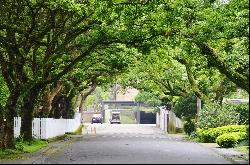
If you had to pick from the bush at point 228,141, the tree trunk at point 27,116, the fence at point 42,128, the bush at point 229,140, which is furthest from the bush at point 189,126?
the tree trunk at point 27,116

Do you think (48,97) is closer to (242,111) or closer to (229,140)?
(242,111)

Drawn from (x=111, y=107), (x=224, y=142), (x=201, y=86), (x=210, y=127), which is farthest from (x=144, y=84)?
(x=111, y=107)

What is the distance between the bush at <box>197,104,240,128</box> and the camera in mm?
36344

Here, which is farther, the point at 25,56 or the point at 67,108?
the point at 67,108

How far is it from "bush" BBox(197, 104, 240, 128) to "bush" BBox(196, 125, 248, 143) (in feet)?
3.83

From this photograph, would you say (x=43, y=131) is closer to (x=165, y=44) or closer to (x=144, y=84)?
(x=165, y=44)

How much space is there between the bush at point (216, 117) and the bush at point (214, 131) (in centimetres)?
117

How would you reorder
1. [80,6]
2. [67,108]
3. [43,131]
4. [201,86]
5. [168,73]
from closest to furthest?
[80,6] → [43,131] → [201,86] → [168,73] → [67,108]

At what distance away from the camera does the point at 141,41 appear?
84.1ft

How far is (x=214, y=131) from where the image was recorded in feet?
110

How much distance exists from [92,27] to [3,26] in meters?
4.37

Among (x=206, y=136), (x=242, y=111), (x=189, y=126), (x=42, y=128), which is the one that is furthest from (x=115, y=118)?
(x=206, y=136)

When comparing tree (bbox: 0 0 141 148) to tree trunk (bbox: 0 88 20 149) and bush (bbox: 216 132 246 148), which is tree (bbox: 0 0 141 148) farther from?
bush (bbox: 216 132 246 148)

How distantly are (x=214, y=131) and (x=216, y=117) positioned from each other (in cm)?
351
